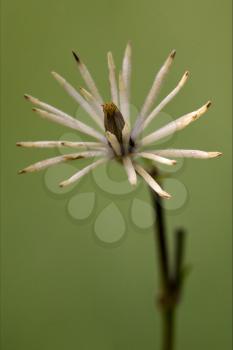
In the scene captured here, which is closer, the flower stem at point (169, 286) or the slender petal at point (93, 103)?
the slender petal at point (93, 103)

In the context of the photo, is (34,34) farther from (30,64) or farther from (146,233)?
(146,233)

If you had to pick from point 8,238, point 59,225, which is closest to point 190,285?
point 59,225

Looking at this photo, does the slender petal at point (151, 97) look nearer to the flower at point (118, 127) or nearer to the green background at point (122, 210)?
the flower at point (118, 127)

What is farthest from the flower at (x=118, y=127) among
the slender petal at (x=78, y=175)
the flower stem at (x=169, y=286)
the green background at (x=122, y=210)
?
the green background at (x=122, y=210)

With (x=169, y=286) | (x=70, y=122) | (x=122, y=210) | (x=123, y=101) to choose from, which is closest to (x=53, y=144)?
(x=70, y=122)

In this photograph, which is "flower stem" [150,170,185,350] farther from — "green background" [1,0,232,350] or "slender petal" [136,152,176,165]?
"green background" [1,0,232,350]

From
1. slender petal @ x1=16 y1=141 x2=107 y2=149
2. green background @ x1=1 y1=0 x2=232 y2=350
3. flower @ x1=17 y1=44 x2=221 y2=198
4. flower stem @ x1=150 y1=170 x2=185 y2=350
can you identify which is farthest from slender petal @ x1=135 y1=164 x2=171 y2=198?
green background @ x1=1 y1=0 x2=232 y2=350

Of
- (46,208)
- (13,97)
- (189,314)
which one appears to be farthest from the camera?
(13,97)
